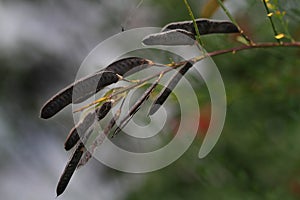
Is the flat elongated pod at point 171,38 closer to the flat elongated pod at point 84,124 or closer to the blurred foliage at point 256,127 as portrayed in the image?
the flat elongated pod at point 84,124

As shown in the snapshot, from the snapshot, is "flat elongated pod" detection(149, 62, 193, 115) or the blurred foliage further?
the blurred foliage

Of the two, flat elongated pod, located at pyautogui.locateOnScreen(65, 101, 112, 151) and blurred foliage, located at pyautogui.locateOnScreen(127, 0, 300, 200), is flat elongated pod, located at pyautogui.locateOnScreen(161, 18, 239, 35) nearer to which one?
flat elongated pod, located at pyautogui.locateOnScreen(65, 101, 112, 151)

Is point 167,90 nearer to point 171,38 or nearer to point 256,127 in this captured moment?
point 171,38

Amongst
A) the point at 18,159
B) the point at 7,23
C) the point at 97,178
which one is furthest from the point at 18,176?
the point at 7,23

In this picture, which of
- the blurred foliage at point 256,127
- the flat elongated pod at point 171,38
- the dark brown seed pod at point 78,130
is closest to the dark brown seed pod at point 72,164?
the dark brown seed pod at point 78,130

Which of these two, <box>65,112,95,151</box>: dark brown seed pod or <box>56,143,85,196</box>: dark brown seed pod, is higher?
<box>65,112,95,151</box>: dark brown seed pod

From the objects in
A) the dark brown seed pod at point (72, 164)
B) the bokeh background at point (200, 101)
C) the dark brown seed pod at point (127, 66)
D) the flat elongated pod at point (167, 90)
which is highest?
the dark brown seed pod at point (127, 66)

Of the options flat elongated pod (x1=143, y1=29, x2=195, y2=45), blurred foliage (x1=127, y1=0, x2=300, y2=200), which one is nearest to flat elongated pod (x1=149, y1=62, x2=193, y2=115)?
flat elongated pod (x1=143, y1=29, x2=195, y2=45)
